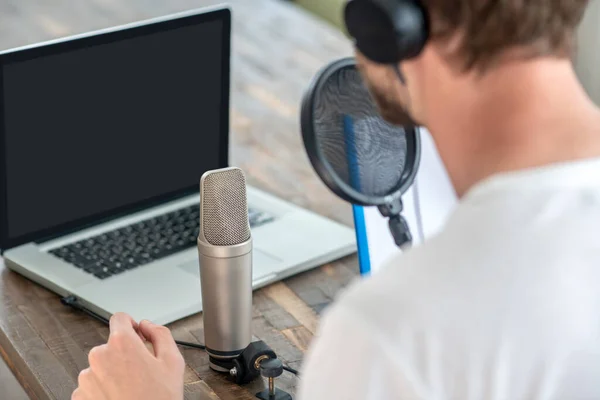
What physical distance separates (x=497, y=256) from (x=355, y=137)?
0.55 meters

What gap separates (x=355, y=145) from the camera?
1.26 meters

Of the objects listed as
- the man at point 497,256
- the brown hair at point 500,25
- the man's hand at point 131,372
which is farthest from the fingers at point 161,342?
the brown hair at point 500,25

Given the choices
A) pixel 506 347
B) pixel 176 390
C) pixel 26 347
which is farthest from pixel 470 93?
pixel 26 347

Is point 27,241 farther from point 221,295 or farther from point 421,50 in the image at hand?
point 421,50

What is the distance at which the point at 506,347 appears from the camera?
73cm

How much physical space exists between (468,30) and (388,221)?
22.2 inches

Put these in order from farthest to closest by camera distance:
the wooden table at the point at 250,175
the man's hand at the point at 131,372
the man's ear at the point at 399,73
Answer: the wooden table at the point at 250,175
the man's hand at the point at 131,372
the man's ear at the point at 399,73

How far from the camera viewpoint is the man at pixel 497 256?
2.39 feet

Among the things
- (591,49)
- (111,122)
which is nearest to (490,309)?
(111,122)

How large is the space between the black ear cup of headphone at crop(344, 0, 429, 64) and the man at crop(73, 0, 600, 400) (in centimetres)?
1

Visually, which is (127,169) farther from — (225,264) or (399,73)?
(399,73)

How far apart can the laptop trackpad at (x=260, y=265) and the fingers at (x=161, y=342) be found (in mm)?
310

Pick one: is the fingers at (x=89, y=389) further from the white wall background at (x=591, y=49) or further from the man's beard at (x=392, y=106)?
the white wall background at (x=591, y=49)

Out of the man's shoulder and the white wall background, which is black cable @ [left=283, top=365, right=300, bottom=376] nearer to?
the man's shoulder
